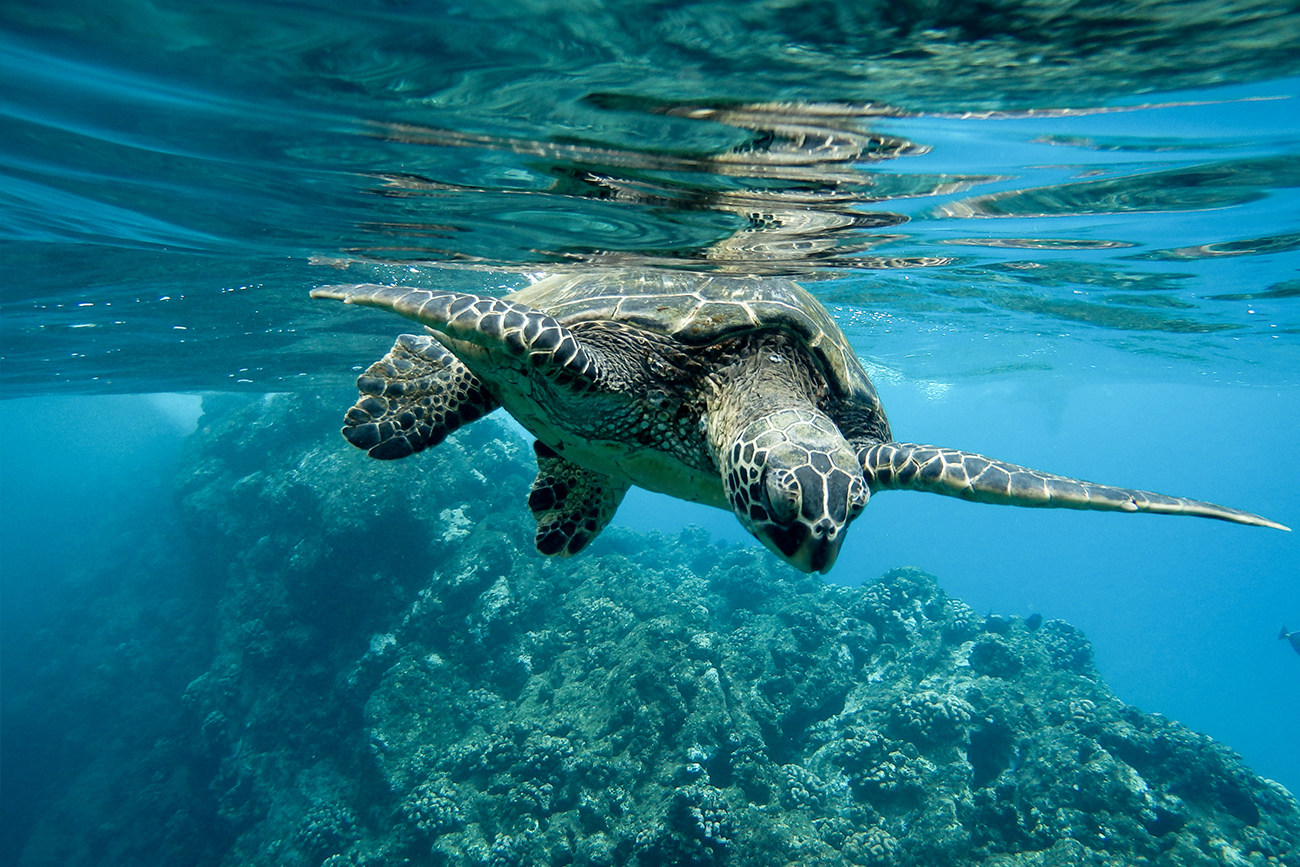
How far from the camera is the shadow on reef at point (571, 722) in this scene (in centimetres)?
913

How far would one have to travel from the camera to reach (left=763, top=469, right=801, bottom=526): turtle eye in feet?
9.08

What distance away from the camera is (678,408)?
4.17 metres

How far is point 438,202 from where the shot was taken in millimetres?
7086

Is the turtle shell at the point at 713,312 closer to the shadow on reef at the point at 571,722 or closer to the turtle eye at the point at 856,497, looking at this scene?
the turtle eye at the point at 856,497

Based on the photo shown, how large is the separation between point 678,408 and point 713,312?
85cm

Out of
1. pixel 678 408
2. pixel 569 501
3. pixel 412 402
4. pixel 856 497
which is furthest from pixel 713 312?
pixel 412 402

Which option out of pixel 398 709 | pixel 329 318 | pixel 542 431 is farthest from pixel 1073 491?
pixel 329 318

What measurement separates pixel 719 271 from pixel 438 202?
4.82 metres

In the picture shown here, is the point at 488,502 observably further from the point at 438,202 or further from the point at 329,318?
the point at 438,202

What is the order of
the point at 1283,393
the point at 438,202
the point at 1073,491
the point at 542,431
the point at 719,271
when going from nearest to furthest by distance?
the point at 1073,491 → the point at 542,431 → the point at 438,202 → the point at 719,271 → the point at 1283,393

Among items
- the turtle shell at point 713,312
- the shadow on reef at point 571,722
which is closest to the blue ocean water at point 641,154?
the turtle shell at point 713,312

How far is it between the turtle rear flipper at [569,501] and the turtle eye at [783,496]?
2.63 metres

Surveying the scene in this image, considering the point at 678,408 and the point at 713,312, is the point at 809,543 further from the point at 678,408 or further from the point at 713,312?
the point at 713,312

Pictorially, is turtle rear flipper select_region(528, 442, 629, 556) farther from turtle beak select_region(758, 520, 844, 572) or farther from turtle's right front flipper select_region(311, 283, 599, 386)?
turtle beak select_region(758, 520, 844, 572)
